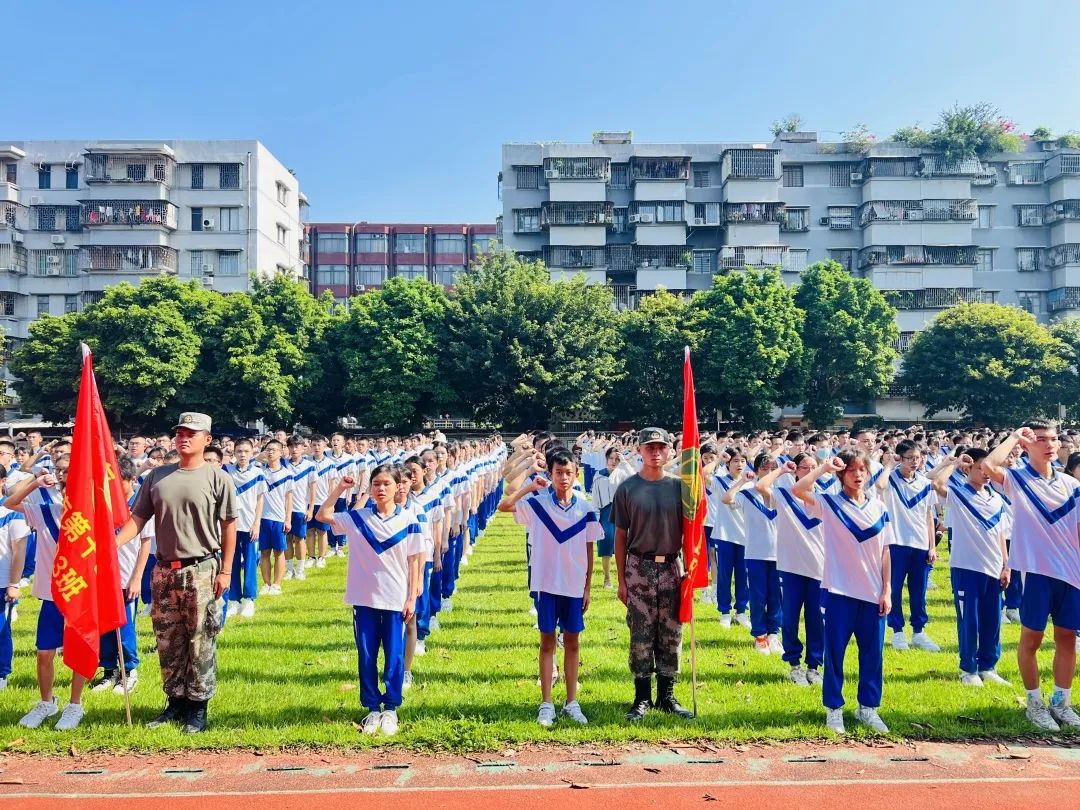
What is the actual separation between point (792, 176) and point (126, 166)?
41.5 meters

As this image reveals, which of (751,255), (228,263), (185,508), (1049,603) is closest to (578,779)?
(185,508)

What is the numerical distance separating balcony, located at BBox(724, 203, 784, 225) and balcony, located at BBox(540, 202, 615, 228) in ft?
24.7

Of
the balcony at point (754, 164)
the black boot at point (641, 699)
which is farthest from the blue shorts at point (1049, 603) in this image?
the balcony at point (754, 164)

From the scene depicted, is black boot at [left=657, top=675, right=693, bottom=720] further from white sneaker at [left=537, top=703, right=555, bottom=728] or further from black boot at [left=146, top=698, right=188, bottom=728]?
black boot at [left=146, top=698, right=188, bottom=728]

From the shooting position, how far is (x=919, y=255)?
5050 cm

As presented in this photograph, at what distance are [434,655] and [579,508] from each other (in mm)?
2716

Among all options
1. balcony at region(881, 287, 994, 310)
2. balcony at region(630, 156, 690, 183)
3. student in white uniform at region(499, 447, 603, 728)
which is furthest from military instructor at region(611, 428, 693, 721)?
balcony at region(881, 287, 994, 310)

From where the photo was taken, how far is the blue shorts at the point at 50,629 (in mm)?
5863

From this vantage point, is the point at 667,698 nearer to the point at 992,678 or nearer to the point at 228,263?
the point at 992,678

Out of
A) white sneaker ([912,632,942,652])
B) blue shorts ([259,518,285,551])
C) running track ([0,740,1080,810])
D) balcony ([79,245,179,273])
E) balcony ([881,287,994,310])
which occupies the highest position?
balcony ([79,245,179,273])

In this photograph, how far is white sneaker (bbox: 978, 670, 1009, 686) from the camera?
22.1 ft

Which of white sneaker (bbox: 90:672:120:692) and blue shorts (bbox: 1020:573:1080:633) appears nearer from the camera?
blue shorts (bbox: 1020:573:1080:633)

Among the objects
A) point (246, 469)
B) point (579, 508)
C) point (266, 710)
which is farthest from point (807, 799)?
point (246, 469)

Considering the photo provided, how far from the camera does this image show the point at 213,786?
16.2 feet
